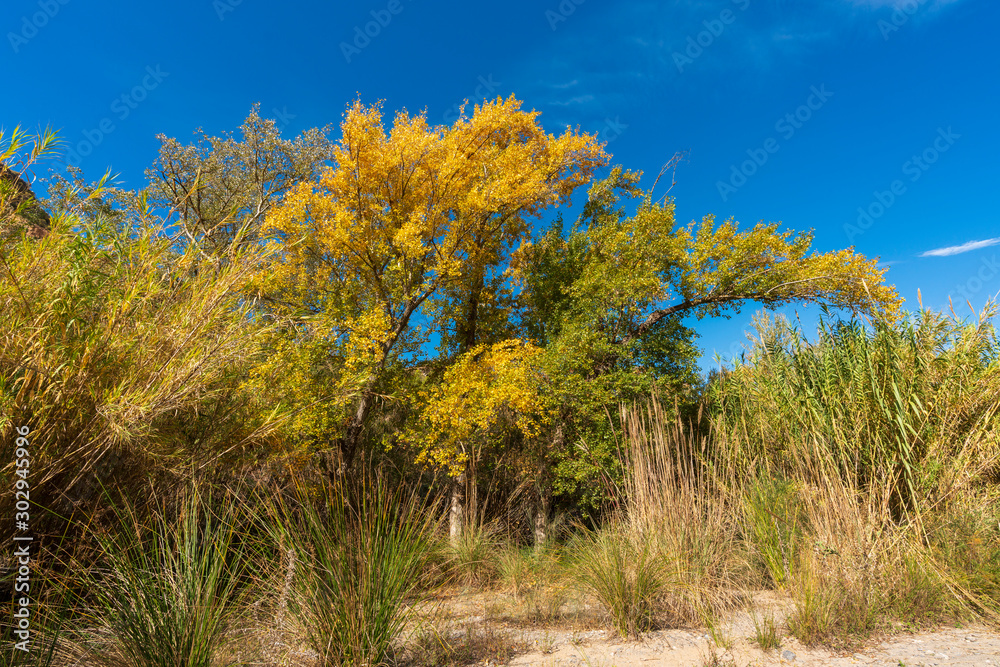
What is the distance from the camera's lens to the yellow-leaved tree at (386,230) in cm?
797

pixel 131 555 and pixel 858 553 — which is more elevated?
pixel 131 555

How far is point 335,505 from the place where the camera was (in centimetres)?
255

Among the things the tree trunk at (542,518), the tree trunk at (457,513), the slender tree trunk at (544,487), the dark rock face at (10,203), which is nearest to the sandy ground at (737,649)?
the tree trunk at (457,513)

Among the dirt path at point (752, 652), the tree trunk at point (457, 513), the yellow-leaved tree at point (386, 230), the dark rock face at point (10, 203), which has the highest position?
the yellow-leaved tree at point (386, 230)

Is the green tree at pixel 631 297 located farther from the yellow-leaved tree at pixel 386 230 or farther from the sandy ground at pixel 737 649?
the sandy ground at pixel 737 649

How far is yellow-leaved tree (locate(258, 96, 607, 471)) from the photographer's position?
797 cm

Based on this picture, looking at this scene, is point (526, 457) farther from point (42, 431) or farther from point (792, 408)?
point (42, 431)

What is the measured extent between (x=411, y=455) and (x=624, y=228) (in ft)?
22.5

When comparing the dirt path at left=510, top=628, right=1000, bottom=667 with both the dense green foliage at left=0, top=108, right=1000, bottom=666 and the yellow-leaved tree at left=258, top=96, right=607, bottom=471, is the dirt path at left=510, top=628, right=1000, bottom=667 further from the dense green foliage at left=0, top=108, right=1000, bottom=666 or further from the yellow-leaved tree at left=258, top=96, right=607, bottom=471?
the yellow-leaved tree at left=258, top=96, right=607, bottom=471

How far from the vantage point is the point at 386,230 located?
8695 mm

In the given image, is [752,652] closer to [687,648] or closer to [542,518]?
[687,648]

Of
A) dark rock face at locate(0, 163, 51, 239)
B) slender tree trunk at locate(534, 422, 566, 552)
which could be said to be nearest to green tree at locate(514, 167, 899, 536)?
slender tree trunk at locate(534, 422, 566, 552)

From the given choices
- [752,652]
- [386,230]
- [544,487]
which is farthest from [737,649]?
[386,230]

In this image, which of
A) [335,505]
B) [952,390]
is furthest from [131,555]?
[952,390]
